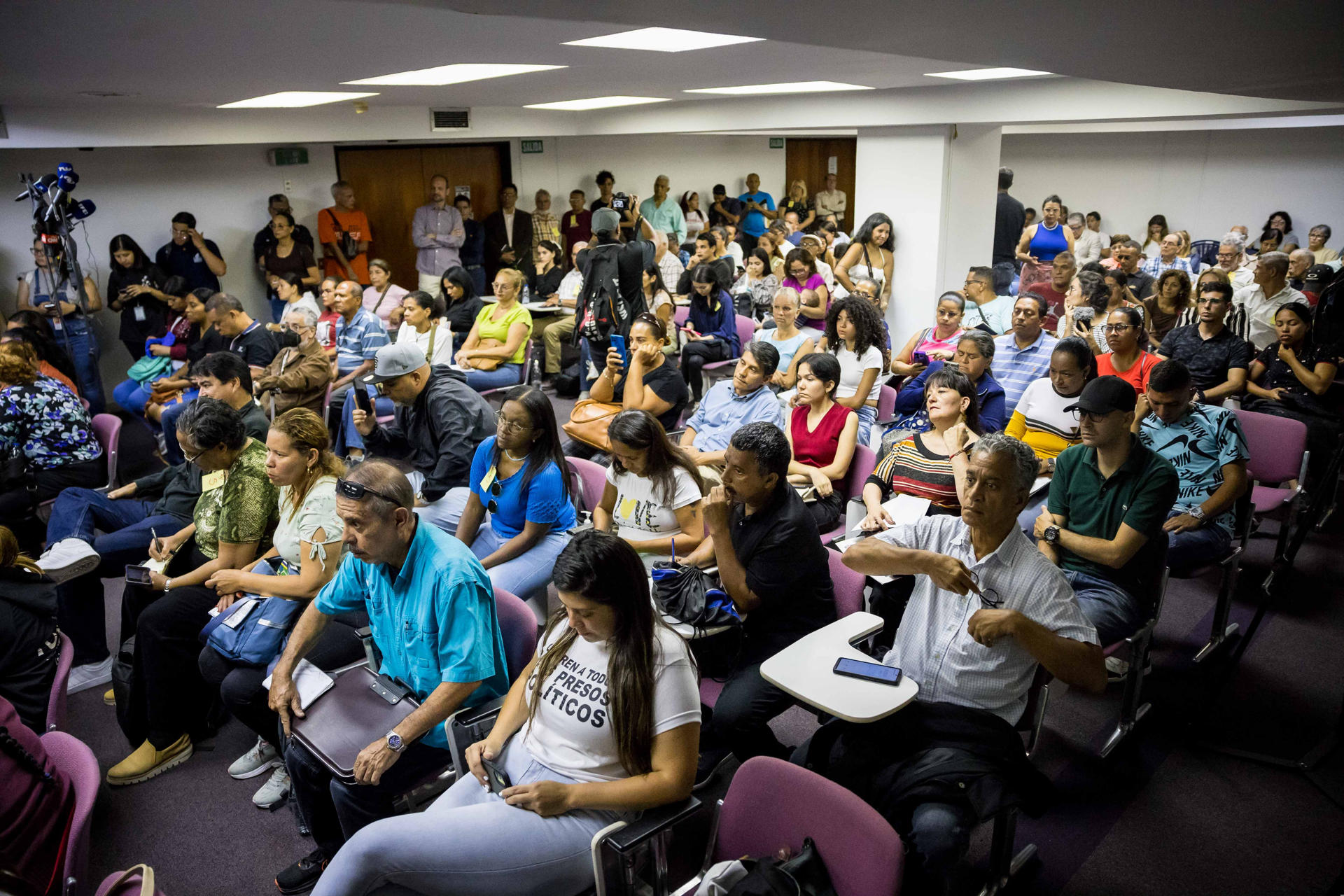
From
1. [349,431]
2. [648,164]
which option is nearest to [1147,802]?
[349,431]

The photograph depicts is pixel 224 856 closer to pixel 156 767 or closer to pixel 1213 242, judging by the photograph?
pixel 156 767

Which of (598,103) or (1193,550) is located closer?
(1193,550)

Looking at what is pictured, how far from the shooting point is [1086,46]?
2277mm

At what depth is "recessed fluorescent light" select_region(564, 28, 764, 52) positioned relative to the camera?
134 inches

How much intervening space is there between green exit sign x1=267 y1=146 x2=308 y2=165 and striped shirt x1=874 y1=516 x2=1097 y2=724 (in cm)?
908

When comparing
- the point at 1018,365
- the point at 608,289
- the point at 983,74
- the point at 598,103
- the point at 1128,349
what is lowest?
the point at 1018,365

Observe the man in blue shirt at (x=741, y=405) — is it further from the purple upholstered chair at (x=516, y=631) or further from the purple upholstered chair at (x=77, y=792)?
the purple upholstered chair at (x=77, y=792)

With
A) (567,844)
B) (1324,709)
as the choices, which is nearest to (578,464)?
(567,844)

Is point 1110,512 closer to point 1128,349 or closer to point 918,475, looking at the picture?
point 918,475

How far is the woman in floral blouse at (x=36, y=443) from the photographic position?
444cm

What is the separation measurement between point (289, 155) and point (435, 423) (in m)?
6.63

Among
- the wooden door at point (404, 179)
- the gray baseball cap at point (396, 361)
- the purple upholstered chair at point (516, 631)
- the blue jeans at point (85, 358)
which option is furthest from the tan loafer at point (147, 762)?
the wooden door at point (404, 179)

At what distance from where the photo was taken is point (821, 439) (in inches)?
163

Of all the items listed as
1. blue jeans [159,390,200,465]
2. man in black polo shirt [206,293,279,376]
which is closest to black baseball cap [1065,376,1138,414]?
blue jeans [159,390,200,465]
